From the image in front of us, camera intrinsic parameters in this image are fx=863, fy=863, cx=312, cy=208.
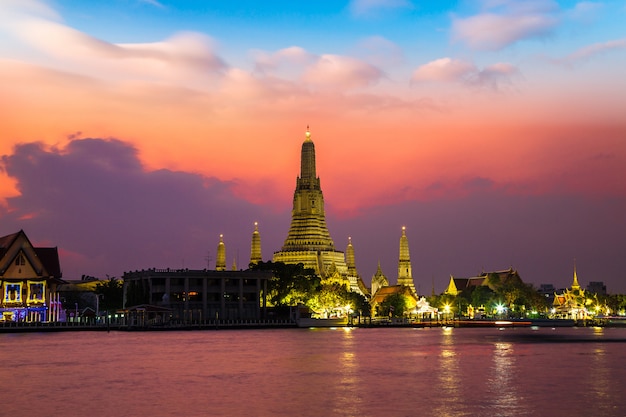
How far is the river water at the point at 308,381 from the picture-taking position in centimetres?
3994

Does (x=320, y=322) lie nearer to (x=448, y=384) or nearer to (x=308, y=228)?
(x=308, y=228)

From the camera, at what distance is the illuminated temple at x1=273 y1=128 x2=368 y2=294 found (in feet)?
623

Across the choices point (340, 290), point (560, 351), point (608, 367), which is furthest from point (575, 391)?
point (340, 290)

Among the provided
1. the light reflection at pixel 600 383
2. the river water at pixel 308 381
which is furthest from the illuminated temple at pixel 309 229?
the light reflection at pixel 600 383

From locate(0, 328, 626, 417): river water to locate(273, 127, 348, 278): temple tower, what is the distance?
10614 centimetres

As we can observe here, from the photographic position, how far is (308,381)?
51.7m

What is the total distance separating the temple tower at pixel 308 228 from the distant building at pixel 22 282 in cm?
7157

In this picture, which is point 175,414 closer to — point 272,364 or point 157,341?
point 272,364

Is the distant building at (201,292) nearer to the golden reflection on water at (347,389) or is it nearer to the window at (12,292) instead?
the window at (12,292)

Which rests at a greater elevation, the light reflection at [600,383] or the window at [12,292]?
the window at [12,292]

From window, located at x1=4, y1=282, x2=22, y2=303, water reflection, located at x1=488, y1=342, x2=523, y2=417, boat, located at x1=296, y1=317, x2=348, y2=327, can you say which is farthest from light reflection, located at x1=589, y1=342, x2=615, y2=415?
window, located at x1=4, y1=282, x2=22, y2=303

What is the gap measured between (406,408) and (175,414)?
34.5ft

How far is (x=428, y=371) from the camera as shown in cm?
5812

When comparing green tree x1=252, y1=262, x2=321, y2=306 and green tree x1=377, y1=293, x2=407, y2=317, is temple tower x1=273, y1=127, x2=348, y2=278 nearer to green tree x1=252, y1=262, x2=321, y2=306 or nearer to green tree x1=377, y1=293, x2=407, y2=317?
green tree x1=377, y1=293, x2=407, y2=317
